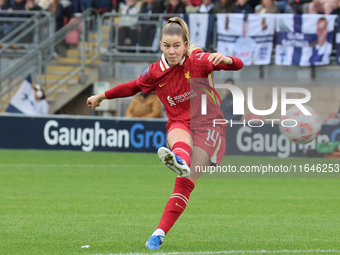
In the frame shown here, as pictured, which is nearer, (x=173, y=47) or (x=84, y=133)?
(x=173, y=47)

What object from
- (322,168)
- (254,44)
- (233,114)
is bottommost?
(322,168)

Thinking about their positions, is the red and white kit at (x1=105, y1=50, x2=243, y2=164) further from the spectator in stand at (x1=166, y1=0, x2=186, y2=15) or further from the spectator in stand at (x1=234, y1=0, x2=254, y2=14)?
the spectator in stand at (x1=166, y1=0, x2=186, y2=15)

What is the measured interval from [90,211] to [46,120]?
812cm

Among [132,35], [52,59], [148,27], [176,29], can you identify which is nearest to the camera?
[176,29]

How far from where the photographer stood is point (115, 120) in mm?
14648

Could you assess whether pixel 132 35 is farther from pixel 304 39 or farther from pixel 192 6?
pixel 304 39

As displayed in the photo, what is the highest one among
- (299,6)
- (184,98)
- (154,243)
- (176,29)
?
(299,6)

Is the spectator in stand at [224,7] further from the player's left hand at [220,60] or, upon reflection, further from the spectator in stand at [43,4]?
the player's left hand at [220,60]

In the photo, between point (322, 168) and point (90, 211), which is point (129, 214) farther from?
point (322, 168)

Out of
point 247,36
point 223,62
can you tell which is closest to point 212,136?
point 223,62

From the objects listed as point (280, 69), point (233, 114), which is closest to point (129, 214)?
point (233, 114)

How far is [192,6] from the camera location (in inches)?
696

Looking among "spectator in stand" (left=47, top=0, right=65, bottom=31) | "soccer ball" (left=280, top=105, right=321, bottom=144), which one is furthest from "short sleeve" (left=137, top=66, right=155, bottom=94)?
"spectator in stand" (left=47, top=0, right=65, bottom=31)

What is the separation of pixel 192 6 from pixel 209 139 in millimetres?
13289
